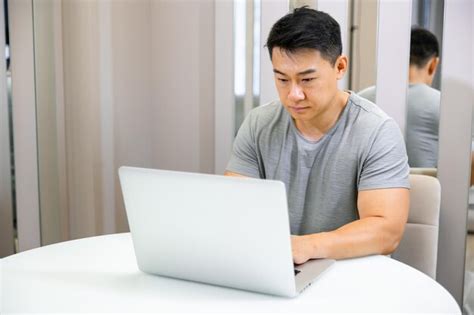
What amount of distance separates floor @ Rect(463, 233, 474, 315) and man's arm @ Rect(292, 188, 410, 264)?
77cm

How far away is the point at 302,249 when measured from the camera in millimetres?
1449

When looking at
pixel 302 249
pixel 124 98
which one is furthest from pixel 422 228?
pixel 124 98

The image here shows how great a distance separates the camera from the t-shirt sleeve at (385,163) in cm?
177

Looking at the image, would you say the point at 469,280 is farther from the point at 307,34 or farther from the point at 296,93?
the point at 307,34

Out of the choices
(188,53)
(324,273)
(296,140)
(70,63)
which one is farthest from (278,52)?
(70,63)

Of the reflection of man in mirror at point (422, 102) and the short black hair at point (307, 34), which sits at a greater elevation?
the short black hair at point (307, 34)

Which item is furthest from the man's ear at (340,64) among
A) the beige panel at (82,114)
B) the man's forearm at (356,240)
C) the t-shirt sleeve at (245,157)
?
the beige panel at (82,114)

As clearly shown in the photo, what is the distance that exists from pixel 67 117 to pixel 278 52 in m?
1.31

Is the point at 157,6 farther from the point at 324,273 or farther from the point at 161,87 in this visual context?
the point at 324,273

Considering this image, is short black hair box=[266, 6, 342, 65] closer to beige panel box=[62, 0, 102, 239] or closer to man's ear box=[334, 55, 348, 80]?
man's ear box=[334, 55, 348, 80]

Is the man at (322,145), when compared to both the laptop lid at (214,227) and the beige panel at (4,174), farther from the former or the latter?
the beige panel at (4,174)

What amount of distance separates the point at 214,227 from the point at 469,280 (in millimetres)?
1551

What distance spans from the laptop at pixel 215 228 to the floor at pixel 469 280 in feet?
4.13

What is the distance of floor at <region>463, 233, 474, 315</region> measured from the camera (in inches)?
94.4
